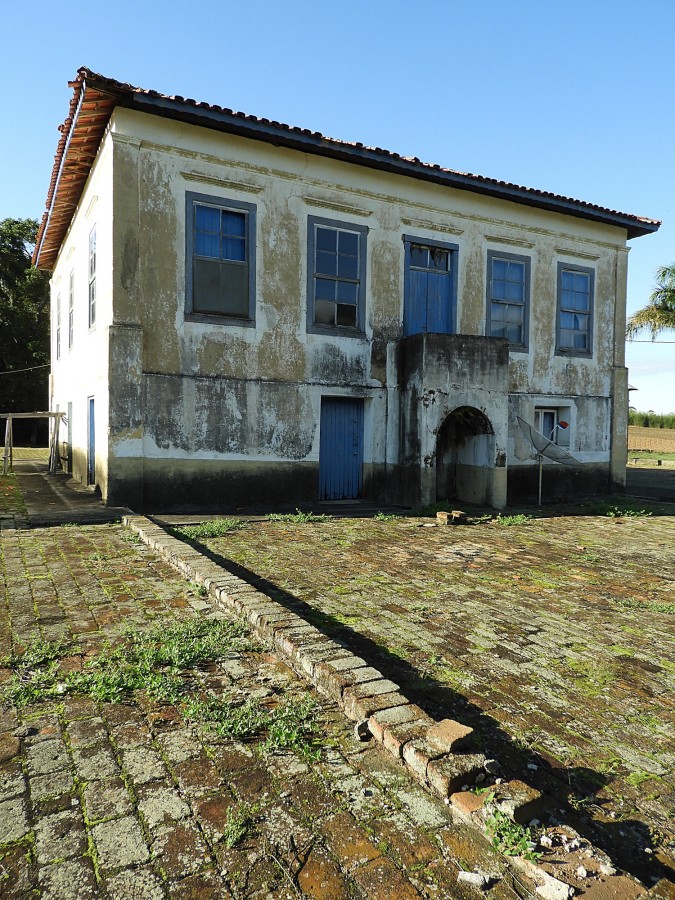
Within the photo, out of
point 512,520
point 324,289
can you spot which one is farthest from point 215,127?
point 512,520

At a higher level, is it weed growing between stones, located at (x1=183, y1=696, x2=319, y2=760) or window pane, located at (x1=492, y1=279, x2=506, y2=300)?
window pane, located at (x1=492, y1=279, x2=506, y2=300)

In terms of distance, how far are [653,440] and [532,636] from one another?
39.1m

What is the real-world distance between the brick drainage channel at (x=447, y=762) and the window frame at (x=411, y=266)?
29.1ft

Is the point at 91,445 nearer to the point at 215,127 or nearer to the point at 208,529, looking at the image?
the point at 208,529

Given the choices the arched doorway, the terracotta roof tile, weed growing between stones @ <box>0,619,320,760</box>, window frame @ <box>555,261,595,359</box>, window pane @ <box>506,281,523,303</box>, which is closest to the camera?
weed growing between stones @ <box>0,619,320,760</box>

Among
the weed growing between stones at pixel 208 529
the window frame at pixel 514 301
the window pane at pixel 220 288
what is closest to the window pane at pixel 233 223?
the window pane at pixel 220 288

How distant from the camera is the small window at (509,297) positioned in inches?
516

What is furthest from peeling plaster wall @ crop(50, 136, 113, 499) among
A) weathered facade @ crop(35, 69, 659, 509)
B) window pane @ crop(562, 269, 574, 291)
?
window pane @ crop(562, 269, 574, 291)

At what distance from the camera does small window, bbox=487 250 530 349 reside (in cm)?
1312

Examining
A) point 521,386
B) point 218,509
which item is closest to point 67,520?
point 218,509

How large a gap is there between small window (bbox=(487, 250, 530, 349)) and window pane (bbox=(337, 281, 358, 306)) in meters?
3.33

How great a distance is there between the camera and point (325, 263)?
11305 mm

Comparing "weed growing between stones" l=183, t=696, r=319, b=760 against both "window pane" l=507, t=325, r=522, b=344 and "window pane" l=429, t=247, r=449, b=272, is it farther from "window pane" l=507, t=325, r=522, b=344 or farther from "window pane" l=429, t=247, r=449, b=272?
"window pane" l=507, t=325, r=522, b=344

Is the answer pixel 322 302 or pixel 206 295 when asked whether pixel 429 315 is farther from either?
pixel 206 295
